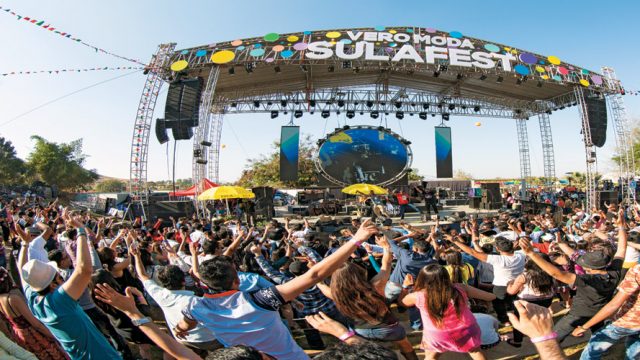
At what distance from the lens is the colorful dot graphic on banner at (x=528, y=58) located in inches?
631

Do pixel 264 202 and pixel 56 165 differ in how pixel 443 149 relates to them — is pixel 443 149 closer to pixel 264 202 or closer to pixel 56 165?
pixel 264 202

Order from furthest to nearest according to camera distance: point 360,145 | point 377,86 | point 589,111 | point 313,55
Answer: point 360,145 → point 377,86 → point 589,111 → point 313,55

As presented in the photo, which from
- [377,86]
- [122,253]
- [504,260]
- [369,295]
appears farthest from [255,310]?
[377,86]

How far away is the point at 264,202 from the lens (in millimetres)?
17250

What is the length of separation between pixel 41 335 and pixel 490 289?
4655mm

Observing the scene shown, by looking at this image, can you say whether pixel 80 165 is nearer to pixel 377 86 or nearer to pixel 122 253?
pixel 377 86

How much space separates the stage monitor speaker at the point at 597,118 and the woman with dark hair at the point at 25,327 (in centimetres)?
2154

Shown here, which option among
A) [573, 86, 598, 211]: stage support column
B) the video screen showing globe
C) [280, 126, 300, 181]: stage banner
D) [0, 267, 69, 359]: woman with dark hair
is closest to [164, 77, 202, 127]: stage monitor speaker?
[280, 126, 300, 181]: stage banner

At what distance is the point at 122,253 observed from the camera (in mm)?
5945

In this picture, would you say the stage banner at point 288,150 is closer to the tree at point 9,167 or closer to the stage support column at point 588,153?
the stage support column at point 588,153

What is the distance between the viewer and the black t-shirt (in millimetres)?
2857

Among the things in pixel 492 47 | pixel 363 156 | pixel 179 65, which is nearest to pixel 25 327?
pixel 179 65

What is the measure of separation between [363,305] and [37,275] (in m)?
1.90

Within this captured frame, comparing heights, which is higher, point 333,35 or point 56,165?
point 333,35
